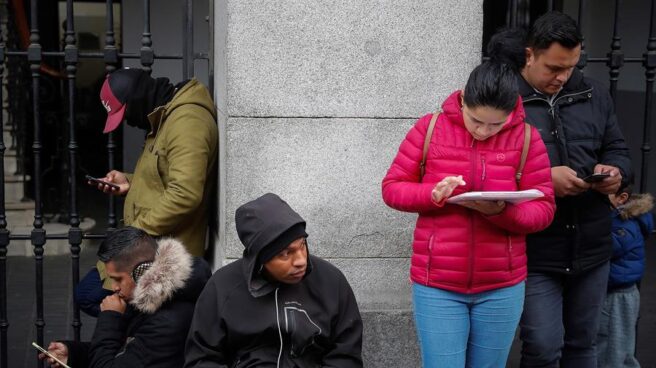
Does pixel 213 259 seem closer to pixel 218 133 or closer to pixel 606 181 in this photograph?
pixel 218 133

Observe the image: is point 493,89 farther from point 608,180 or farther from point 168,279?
point 168,279

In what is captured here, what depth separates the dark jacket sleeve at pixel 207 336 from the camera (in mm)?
3701

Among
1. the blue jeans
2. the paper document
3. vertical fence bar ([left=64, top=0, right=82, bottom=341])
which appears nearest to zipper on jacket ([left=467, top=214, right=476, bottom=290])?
the blue jeans

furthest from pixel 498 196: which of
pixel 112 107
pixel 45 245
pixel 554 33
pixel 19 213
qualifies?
pixel 19 213

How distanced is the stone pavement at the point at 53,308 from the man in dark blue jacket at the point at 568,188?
0.75 meters

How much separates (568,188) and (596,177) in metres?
0.13

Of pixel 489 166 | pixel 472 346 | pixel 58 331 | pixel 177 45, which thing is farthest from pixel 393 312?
pixel 177 45

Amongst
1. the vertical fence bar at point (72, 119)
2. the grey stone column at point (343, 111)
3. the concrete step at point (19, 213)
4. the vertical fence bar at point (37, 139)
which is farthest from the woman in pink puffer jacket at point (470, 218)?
the concrete step at point (19, 213)

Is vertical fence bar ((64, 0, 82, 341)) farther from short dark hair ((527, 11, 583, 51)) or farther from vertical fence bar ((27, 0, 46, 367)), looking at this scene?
short dark hair ((527, 11, 583, 51))

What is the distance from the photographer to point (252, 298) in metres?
3.74

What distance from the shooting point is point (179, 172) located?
15.2 ft

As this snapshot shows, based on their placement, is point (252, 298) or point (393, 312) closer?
point (252, 298)

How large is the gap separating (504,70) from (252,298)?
51.6 inches

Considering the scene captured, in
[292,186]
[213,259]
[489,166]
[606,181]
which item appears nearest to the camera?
[489,166]
